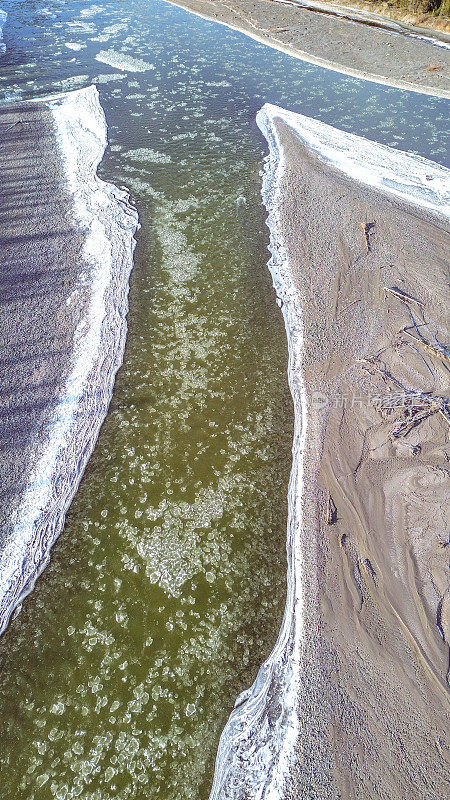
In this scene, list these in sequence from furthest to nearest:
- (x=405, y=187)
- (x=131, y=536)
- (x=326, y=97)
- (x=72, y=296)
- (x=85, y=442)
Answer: (x=326, y=97)
(x=405, y=187)
(x=72, y=296)
(x=85, y=442)
(x=131, y=536)

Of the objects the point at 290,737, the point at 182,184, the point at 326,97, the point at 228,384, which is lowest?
the point at 290,737

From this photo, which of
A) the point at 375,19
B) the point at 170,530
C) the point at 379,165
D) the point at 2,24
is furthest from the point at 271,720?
the point at 375,19

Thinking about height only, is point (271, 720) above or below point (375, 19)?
below

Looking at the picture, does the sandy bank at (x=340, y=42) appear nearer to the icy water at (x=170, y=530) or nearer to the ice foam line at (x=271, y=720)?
the icy water at (x=170, y=530)

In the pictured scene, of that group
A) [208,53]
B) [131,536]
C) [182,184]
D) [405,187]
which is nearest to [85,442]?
[131,536]

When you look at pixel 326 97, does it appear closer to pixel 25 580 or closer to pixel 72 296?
pixel 72 296

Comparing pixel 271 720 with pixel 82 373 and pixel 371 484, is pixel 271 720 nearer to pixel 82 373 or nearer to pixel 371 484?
pixel 371 484
